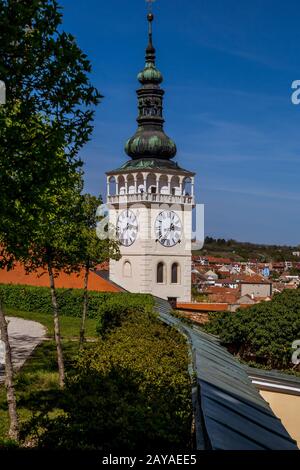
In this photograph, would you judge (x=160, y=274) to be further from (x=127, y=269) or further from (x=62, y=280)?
Result: (x=62, y=280)

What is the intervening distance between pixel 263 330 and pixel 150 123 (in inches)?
1270

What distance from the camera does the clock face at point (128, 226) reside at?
52.4 m

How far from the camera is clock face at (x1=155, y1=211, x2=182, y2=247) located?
51.7 metres

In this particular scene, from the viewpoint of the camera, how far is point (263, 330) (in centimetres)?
2384

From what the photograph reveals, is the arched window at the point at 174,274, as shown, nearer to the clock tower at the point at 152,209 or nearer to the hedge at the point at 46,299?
the clock tower at the point at 152,209

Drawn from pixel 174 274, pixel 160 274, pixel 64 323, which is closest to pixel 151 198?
pixel 160 274

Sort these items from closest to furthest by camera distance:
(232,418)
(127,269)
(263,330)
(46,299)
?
(232,418), (263,330), (46,299), (127,269)

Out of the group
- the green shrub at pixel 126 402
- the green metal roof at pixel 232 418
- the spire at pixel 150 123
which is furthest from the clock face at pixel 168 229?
the green metal roof at pixel 232 418

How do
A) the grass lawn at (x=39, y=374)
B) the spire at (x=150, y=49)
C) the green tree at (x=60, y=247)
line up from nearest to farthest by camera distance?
the grass lawn at (x=39, y=374) → the green tree at (x=60, y=247) → the spire at (x=150, y=49)

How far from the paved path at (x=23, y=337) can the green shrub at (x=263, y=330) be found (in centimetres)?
753

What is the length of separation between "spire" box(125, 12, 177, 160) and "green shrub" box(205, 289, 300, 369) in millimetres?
29702

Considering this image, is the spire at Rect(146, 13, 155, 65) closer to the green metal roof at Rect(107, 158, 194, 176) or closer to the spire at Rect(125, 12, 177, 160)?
the spire at Rect(125, 12, 177, 160)

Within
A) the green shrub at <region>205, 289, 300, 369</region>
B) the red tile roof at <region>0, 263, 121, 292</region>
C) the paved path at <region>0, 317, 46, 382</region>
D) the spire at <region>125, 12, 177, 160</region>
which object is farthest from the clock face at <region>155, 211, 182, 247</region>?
the green shrub at <region>205, 289, 300, 369</region>
